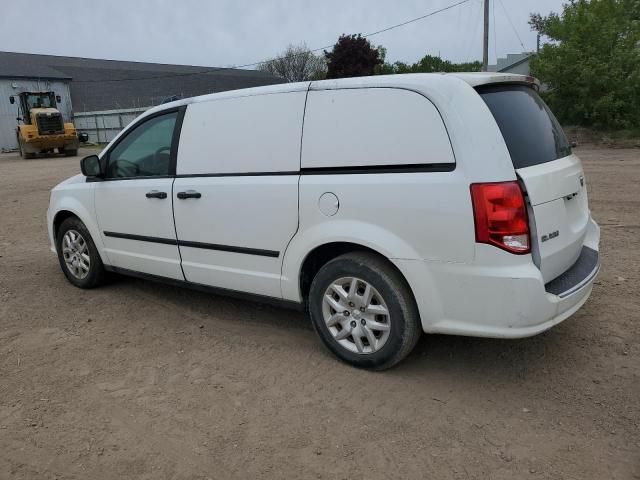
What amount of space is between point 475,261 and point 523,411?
2.88ft

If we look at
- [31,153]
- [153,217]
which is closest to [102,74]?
[31,153]

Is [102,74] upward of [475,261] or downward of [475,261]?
upward

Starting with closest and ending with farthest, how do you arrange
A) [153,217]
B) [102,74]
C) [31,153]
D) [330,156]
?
[330,156], [153,217], [31,153], [102,74]

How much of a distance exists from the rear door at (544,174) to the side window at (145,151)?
2482mm

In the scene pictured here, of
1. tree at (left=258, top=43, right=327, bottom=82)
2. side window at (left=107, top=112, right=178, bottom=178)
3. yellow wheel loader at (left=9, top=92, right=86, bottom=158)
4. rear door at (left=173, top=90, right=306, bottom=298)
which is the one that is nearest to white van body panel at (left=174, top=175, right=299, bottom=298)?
rear door at (left=173, top=90, right=306, bottom=298)

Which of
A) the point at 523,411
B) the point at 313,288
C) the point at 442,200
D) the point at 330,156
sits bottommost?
the point at 523,411

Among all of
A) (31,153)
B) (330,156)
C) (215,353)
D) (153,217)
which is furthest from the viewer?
(31,153)

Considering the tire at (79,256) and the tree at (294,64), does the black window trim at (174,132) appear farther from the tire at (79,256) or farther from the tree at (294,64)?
the tree at (294,64)

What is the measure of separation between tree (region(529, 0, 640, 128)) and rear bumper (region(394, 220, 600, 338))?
57.2 ft

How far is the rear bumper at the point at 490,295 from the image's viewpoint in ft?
9.58

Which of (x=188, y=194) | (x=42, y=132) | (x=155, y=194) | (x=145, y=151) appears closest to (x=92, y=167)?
(x=145, y=151)

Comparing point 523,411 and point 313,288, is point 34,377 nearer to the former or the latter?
point 313,288

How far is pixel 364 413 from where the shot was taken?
3.08 meters

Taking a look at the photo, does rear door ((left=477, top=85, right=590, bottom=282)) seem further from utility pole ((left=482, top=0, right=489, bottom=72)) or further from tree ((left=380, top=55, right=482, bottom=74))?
tree ((left=380, top=55, right=482, bottom=74))
